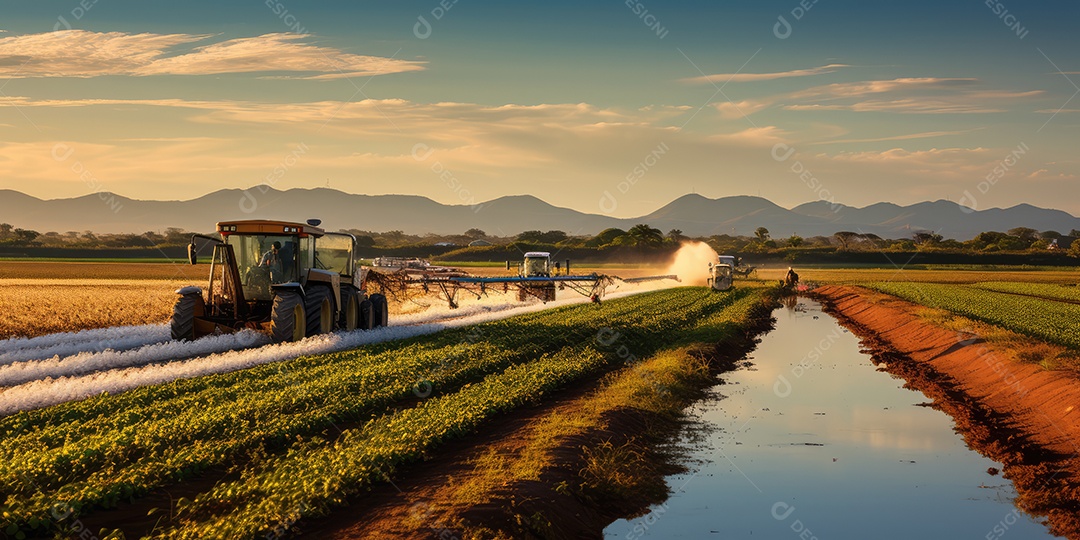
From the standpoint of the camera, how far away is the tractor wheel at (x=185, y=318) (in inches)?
1110

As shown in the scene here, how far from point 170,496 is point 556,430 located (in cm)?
715

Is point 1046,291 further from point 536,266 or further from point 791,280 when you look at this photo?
point 536,266

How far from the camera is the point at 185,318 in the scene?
28.2 m

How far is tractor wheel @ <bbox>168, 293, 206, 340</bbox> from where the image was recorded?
28.2 meters

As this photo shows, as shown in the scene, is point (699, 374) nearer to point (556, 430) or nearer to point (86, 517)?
point (556, 430)

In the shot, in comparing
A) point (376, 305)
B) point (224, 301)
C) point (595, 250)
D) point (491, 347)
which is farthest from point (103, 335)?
Answer: point (595, 250)

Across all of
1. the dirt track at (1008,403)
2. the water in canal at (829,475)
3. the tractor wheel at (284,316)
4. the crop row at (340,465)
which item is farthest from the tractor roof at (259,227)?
the dirt track at (1008,403)

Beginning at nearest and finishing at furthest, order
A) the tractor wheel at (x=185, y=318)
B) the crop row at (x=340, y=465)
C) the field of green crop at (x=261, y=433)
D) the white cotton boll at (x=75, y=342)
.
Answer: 1. the crop row at (x=340, y=465)
2. the field of green crop at (x=261, y=433)
3. the white cotton boll at (x=75, y=342)
4. the tractor wheel at (x=185, y=318)

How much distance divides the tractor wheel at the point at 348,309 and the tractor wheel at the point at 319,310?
148 centimetres

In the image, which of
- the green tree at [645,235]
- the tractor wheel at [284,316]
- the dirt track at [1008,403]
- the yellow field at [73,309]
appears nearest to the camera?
the dirt track at [1008,403]

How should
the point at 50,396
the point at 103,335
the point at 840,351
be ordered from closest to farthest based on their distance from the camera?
the point at 50,396 < the point at 103,335 < the point at 840,351

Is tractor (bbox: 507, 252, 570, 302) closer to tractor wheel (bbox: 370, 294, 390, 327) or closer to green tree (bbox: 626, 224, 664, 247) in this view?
tractor wheel (bbox: 370, 294, 390, 327)

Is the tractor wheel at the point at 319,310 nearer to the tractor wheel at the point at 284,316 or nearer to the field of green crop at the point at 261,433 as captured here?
the tractor wheel at the point at 284,316

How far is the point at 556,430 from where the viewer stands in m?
18.0
